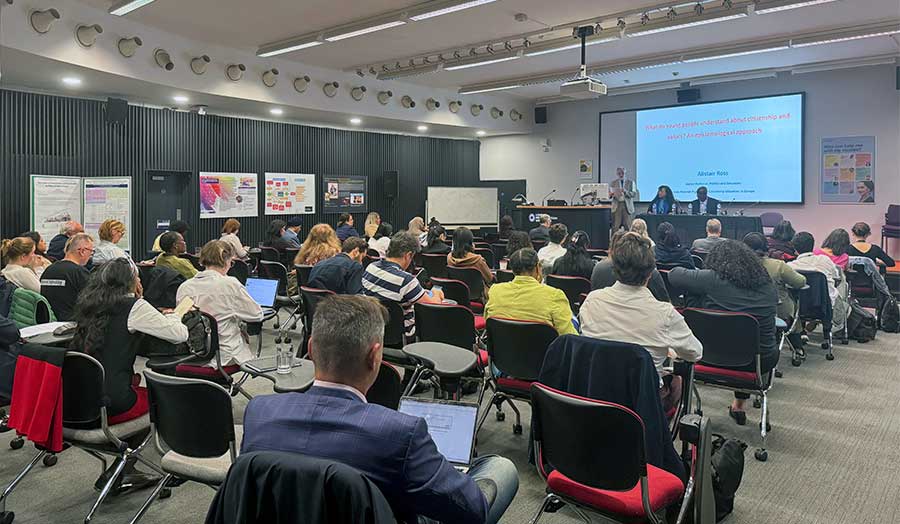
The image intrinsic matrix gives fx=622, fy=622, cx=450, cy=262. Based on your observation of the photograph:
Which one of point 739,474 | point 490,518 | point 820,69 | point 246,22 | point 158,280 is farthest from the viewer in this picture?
point 820,69

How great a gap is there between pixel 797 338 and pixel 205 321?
5.18 meters

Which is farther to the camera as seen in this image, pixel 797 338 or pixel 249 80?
pixel 249 80

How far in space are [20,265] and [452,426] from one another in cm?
430

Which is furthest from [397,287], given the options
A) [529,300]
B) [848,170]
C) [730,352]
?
[848,170]

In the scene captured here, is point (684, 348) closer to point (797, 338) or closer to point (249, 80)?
point (797, 338)

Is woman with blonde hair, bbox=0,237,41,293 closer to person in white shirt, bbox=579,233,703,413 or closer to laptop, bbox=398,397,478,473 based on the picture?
laptop, bbox=398,397,478,473

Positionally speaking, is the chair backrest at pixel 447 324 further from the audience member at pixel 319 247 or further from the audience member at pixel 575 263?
the audience member at pixel 319 247

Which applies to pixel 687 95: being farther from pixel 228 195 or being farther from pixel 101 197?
pixel 101 197

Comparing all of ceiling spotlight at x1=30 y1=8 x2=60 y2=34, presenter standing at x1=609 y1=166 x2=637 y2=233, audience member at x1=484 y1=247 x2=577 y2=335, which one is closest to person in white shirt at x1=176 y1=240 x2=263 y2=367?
audience member at x1=484 y1=247 x2=577 y2=335

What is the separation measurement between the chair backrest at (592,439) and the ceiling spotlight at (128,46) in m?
7.88

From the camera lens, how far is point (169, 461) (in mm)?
2541

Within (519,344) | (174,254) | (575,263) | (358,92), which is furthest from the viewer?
(358,92)

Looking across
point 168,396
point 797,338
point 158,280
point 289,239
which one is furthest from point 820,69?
point 168,396

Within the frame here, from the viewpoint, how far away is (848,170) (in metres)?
11.2
